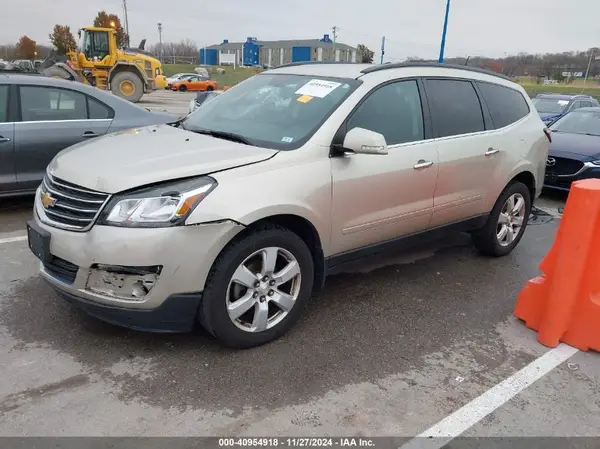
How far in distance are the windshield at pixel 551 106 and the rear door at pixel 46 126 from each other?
1166cm

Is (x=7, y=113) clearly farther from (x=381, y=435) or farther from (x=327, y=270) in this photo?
(x=381, y=435)

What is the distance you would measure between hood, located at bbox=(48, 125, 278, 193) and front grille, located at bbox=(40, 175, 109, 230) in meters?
0.04

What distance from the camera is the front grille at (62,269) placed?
2982 mm

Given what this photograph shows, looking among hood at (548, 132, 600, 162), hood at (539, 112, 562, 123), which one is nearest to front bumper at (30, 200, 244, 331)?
hood at (548, 132, 600, 162)

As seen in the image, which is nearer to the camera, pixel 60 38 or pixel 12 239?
pixel 12 239

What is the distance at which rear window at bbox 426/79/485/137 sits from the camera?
4285 mm

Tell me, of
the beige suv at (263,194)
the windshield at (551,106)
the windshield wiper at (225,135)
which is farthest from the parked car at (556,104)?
the windshield wiper at (225,135)

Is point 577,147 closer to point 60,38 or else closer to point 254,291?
point 254,291

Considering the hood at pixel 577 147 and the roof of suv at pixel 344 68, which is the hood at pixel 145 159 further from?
the hood at pixel 577 147

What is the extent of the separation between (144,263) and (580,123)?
8967 mm

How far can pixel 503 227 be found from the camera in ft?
17.0

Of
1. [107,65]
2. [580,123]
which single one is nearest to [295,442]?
[580,123]

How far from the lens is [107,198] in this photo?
288 cm

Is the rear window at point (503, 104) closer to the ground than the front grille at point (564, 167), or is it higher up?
higher up
